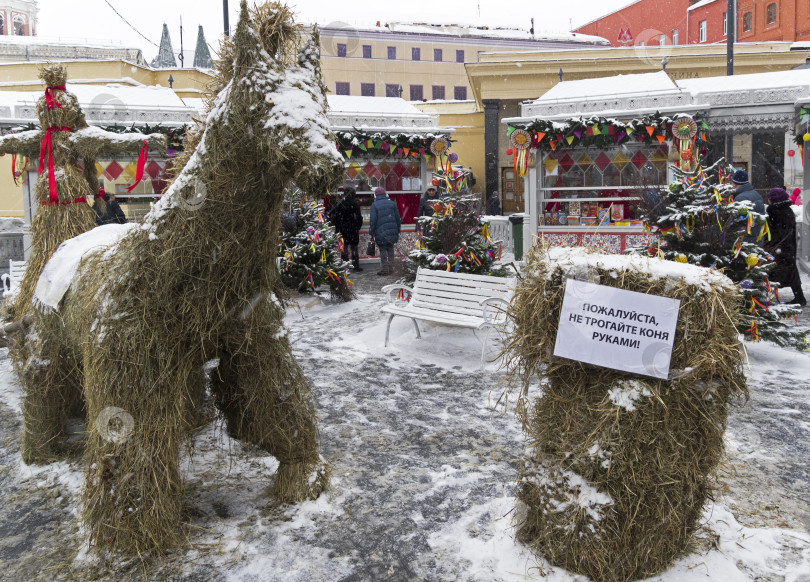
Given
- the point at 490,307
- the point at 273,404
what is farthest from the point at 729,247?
the point at 273,404

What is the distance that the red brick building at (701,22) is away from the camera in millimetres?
26672

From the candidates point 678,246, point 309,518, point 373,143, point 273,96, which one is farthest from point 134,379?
point 373,143

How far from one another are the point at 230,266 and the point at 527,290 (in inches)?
52.6

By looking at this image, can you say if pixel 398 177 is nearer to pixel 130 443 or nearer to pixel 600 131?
pixel 600 131

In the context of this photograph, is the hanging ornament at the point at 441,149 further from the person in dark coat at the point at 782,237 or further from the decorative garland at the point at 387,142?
the person in dark coat at the point at 782,237

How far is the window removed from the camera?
27.7 meters

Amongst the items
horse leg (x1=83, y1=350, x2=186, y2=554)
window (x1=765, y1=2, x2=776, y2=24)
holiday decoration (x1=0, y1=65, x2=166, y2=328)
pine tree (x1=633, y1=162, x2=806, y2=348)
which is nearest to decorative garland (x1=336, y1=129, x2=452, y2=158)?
pine tree (x1=633, y1=162, x2=806, y2=348)

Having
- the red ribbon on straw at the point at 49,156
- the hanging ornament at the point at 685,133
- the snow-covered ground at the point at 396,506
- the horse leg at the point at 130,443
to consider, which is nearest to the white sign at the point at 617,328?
the snow-covered ground at the point at 396,506

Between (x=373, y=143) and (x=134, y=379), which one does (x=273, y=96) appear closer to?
(x=134, y=379)

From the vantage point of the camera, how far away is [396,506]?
11.2ft

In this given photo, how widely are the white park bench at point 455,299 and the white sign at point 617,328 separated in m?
3.31

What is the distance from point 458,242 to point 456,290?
752 millimetres

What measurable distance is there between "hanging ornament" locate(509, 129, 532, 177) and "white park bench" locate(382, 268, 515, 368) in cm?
539

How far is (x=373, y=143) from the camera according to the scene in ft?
42.5
